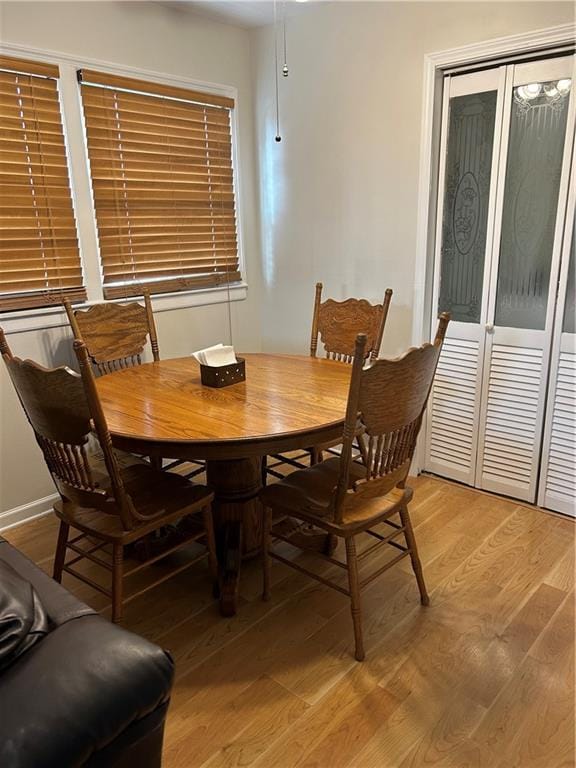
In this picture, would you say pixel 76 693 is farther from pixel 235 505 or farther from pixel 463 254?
pixel 463 254

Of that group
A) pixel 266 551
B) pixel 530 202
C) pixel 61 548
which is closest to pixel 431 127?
pixel 530 202

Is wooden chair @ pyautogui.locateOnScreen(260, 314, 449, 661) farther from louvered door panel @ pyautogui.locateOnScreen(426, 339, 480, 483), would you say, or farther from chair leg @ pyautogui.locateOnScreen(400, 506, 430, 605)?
louvered door panel @ pyautogui.locateOnScreen(426, 339, 480, 483)

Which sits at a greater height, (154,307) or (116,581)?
(154,307)

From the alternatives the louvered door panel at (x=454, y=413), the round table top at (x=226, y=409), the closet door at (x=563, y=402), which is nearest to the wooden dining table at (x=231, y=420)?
the round table top at (x=226, y=409)

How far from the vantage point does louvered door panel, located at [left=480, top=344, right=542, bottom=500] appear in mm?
2705

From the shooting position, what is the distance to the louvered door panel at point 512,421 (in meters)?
2.71

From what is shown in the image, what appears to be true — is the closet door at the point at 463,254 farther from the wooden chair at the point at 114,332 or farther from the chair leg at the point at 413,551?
the wooden chair at the point at 114,332

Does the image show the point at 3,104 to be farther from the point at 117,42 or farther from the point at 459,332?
the point at 459,332

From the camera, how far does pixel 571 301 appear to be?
2.50 meters

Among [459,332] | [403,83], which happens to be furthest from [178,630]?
[403,83]

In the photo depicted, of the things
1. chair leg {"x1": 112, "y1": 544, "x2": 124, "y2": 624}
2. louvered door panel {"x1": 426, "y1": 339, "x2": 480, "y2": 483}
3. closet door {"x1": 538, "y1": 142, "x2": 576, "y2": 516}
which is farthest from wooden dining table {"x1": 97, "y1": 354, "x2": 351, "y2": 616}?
closet door {"x1": 538, "y1": 142, "x2": 576, "y2": 516}

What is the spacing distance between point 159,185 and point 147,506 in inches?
76.2

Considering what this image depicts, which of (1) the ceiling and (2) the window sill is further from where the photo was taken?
(1) the ceiling

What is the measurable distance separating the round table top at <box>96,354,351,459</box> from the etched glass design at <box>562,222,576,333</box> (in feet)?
3.30
